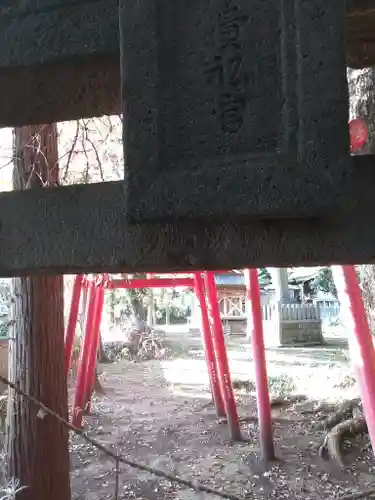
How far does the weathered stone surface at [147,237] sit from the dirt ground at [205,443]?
329cm

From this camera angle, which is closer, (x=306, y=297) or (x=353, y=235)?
(x=353, y=235)

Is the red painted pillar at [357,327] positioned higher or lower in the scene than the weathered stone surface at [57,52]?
lower

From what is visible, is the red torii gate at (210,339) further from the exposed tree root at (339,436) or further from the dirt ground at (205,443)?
the exposed tree root at (339,436)

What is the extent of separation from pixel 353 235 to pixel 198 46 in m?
0.58

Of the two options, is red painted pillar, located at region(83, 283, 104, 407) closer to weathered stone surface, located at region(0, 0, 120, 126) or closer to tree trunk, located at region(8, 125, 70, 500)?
tree trunk, located at region(8, 125, 70, 500)

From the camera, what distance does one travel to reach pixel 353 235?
1.19m

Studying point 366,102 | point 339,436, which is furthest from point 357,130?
point 339,436

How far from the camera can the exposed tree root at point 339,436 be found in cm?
589

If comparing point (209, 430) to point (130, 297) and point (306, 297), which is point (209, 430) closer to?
point (130, 297)

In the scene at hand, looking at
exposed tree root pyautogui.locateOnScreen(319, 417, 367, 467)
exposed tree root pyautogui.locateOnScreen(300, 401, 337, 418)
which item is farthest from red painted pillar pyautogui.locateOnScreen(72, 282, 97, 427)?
exposed tree root pyautogui.locateOnScreen(300, 401, 337, 418)

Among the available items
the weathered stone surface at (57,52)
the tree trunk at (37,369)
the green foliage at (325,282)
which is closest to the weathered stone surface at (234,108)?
the weathered stone surface at (57,52)

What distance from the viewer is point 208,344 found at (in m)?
7.52

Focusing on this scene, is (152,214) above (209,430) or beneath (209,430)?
above

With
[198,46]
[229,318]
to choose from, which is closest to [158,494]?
[198,46]
